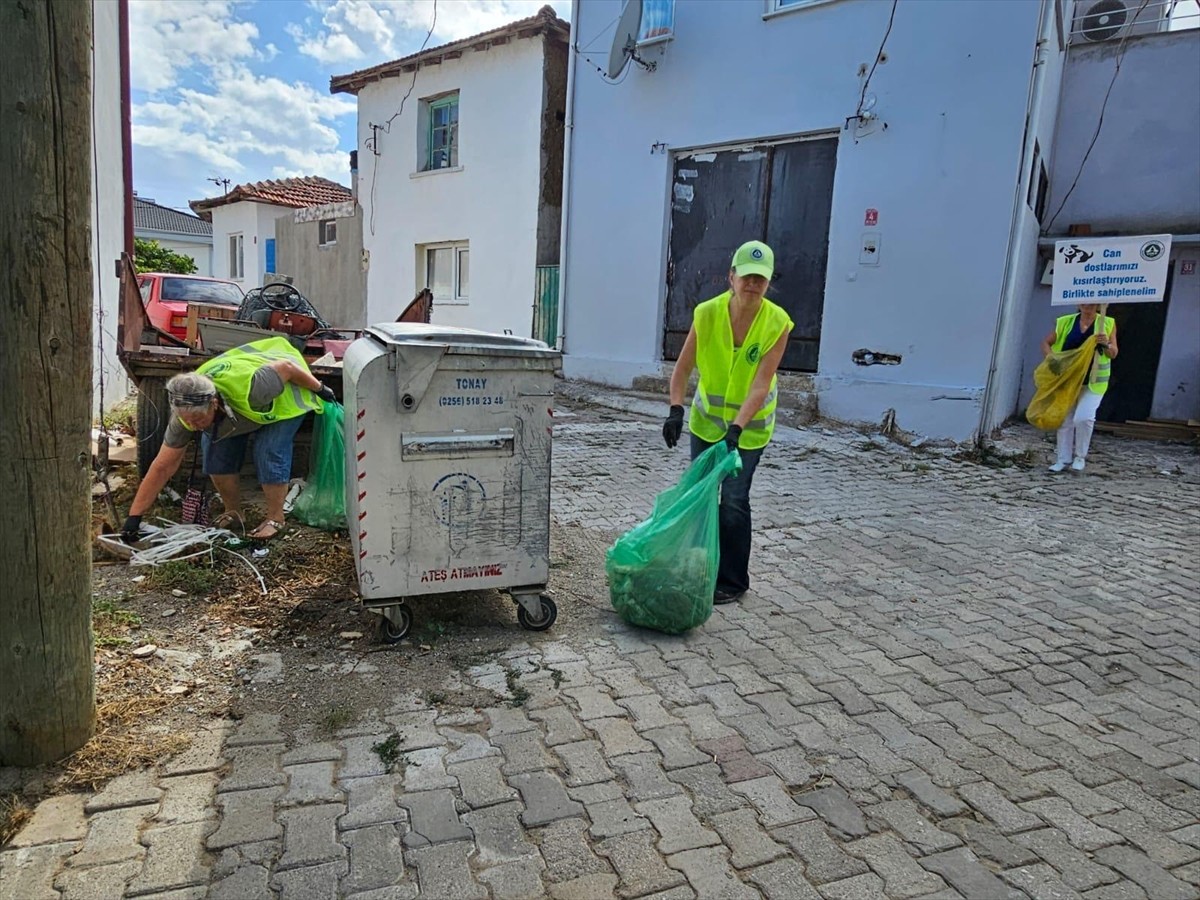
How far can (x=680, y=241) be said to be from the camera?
973 cm

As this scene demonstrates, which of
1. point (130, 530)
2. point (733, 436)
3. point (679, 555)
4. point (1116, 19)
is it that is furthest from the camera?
point (1116, 19)

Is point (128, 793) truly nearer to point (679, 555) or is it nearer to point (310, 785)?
point (310, 785)

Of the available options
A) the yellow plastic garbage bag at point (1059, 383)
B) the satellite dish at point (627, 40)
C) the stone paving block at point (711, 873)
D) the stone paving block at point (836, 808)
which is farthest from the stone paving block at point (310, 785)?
the satellite dish at point (627, 40)

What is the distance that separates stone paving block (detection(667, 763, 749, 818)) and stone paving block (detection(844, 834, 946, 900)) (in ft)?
1.13

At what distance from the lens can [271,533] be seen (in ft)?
13.8

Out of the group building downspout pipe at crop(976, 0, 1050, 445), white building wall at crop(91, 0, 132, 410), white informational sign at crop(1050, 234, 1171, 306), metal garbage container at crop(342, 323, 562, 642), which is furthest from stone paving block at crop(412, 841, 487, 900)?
white informational sign at crop(1050, 234, 1171, 306)

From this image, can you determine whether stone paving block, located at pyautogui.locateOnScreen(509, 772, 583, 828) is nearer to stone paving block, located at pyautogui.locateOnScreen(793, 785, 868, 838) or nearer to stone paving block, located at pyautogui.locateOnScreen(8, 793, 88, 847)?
stone paving block, located at pyautogui.locateOnScreen(793, 785, 868, 838)

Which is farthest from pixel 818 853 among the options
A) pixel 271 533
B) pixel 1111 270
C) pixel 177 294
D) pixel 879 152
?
pixel 177 294

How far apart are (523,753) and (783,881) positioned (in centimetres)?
88

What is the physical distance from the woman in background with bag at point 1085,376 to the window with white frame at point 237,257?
65.9ft

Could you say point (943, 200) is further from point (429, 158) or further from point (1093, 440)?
point (429, 158)

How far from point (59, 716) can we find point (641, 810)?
174 cm

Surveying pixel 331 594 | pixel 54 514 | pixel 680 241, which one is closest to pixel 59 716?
pixel 54 514

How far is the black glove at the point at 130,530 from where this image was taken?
3980mm
